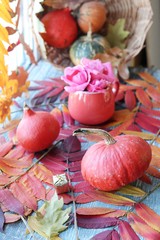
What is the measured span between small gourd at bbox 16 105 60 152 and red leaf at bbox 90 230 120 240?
0.21m

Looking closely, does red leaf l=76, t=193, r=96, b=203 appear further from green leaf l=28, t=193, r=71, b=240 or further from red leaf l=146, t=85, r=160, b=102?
red leaf l=146, t=85, r=160, b=102

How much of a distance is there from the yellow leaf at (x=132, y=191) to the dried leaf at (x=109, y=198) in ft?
0.04

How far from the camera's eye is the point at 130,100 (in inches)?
34.3

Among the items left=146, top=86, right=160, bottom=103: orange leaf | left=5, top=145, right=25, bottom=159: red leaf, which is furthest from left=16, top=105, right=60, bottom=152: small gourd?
left=146, top=86, right=160, bottom=103: orange leaf

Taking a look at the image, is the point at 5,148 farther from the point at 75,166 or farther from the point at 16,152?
the point at 75,166

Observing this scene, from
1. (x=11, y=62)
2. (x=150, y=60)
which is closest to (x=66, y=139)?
(x=11, y=62)

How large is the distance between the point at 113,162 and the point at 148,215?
0.08 meters

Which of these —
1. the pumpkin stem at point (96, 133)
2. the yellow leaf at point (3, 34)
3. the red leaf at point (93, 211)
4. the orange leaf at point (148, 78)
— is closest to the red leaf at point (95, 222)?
the red leaf at point (93, 211)

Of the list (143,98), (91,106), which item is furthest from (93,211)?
(143,98)

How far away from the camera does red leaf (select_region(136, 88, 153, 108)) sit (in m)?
0.85

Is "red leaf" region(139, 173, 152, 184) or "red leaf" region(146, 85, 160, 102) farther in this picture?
"red leaf" region(146, 85, 160, 102)

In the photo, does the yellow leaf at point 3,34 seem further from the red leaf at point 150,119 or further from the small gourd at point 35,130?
the red leaf at point 150,119

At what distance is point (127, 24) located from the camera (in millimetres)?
996

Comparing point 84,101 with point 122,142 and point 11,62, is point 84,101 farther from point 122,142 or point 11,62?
point 11,62
